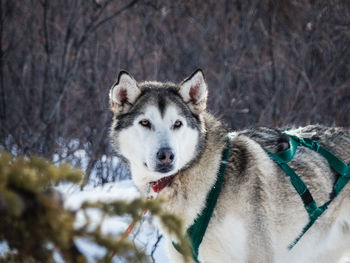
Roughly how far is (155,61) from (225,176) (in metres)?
4.51

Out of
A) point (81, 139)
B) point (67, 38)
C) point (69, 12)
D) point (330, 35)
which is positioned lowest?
point (81, 139)

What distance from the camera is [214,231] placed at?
215cm

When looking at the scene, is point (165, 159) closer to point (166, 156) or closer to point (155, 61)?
point (166, 156)

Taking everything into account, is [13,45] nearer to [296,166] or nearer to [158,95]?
[158,95]

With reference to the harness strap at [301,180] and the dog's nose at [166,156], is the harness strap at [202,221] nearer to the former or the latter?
the dog's nose at [166,156]

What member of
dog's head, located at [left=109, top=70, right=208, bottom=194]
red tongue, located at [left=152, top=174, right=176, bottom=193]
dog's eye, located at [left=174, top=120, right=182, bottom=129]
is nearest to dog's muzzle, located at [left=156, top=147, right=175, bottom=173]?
dog's head, located at [left=109, top=70, right=208, bottom=194]

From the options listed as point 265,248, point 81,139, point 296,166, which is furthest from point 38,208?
point 81,139

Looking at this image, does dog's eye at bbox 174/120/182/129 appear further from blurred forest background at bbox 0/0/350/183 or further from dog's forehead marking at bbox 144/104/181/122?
blurred forest background at bbox 0/0/350/183

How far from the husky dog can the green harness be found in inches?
1.2

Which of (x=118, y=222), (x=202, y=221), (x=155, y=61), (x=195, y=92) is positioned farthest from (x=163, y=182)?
(x=155, y=61)

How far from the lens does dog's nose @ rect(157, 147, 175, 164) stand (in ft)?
7.20

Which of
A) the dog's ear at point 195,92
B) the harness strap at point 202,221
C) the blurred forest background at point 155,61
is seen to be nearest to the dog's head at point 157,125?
the dog's ear at point 195,92

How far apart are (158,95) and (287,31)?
6245mm

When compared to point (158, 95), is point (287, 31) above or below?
above
